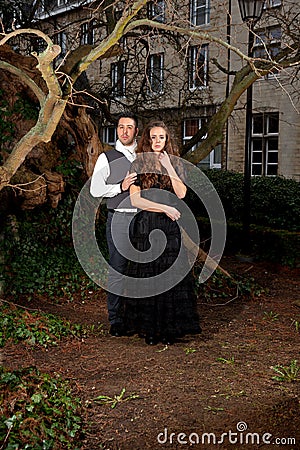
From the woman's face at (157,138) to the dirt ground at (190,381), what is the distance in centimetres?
196

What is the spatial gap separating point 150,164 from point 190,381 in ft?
6.64

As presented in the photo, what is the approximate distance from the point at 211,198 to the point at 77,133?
4.90 m

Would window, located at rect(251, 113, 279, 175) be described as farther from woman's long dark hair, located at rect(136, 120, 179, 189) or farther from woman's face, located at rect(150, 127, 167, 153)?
woman's face, located at rect(150, 127, 167, 153)

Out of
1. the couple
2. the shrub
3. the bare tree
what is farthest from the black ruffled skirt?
the shrub

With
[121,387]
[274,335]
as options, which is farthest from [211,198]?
[121,387]

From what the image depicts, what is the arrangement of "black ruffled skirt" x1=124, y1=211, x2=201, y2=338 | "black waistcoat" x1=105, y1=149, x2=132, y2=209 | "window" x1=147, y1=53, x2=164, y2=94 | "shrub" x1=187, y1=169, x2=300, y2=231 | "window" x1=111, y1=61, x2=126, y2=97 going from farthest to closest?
"shrub" x1=187, y1=169, x2=300, y2=231 → "window" x1=147, y1=53, x2=164, y2=94 → "window" x1=111, y1=61, x2=126, y2=97 → "black waistcoat" x1=105, y1=149, x2=132, y2=209 → "black ruffled skirt" x1=124, y1=211, x2=201, y2=338

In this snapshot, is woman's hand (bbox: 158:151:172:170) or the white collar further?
the white collar

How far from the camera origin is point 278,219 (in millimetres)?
11852

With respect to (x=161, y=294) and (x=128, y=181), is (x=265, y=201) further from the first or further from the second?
(x=128, y=181)

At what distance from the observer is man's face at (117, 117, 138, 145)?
18.2ft

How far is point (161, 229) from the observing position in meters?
5.50

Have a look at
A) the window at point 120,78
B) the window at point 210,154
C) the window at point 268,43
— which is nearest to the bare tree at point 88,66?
the window at point 268,43

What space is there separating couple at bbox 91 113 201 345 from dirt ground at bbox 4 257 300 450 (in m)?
0.26

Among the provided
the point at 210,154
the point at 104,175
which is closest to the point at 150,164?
the point at 104,175
